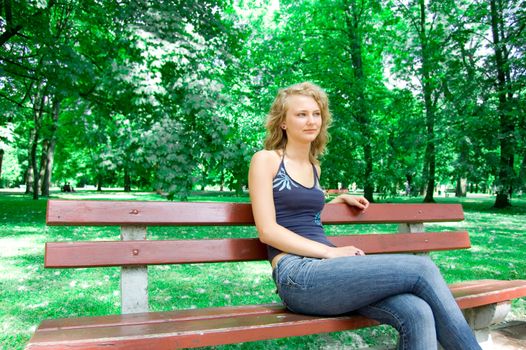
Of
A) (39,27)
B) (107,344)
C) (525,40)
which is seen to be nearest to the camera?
(107,344)

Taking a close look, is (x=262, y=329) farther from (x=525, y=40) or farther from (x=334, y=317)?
(x=525, y=40)

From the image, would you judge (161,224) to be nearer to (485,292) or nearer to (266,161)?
(266,161)

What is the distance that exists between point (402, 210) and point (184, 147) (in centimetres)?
686

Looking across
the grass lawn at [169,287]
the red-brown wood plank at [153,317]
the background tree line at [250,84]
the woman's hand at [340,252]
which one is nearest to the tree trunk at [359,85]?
the background tree line at [250,84]

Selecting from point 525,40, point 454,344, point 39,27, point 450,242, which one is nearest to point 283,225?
point 454,344

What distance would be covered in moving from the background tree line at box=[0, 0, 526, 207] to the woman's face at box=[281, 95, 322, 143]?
687 centimetres

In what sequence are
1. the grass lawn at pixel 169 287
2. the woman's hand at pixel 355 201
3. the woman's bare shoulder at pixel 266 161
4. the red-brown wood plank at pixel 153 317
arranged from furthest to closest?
the grass lawn at pixel 169 287
the woman's hand at pixel 355 201
the woman's bare shoulder at pixel 266 161
the red-brown wood plank at pixel 153 317

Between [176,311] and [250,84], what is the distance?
1442 centimetres

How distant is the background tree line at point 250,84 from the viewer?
9.71 meters

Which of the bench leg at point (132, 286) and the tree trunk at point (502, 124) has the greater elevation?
the tree trunk at point (502, 124)

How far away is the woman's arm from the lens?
2377 mm

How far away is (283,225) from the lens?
254 cm

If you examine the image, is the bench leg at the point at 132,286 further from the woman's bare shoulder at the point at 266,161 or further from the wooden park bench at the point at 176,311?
the woman's bare shoulder at the point at 266,161

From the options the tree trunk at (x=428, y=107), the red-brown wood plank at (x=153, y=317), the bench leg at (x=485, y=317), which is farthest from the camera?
the tree trunk at (x=428, y=107)
